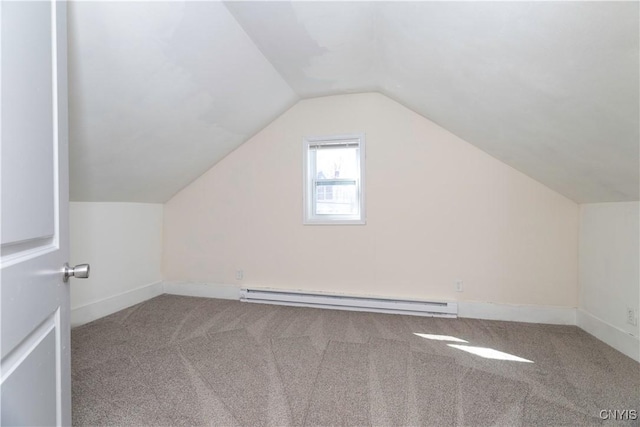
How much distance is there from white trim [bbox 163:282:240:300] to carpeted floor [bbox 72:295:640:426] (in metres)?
0.73

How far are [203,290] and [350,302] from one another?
6.10 feet

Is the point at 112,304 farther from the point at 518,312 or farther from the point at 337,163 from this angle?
the point at 518,312

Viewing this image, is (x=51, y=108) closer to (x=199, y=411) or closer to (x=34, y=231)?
(x=34, y=231)

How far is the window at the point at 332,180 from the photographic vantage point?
3.29 m

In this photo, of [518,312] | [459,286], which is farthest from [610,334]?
[459,286]

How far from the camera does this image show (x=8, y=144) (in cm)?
60

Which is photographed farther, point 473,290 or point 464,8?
point 473,290

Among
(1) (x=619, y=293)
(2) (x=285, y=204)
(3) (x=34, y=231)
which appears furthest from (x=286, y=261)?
(1) (x=619, y=293)

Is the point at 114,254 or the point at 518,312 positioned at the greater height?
the point at 114,254

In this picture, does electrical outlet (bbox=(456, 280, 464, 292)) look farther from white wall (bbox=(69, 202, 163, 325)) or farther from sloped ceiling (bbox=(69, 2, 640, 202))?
white wall (bbox=(69, 202, 163, 325))

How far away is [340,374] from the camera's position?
6.20 ft

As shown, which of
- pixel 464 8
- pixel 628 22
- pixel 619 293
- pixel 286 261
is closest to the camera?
pixel 628 22

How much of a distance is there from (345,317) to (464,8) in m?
2.63

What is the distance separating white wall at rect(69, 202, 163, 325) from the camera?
104 inches
